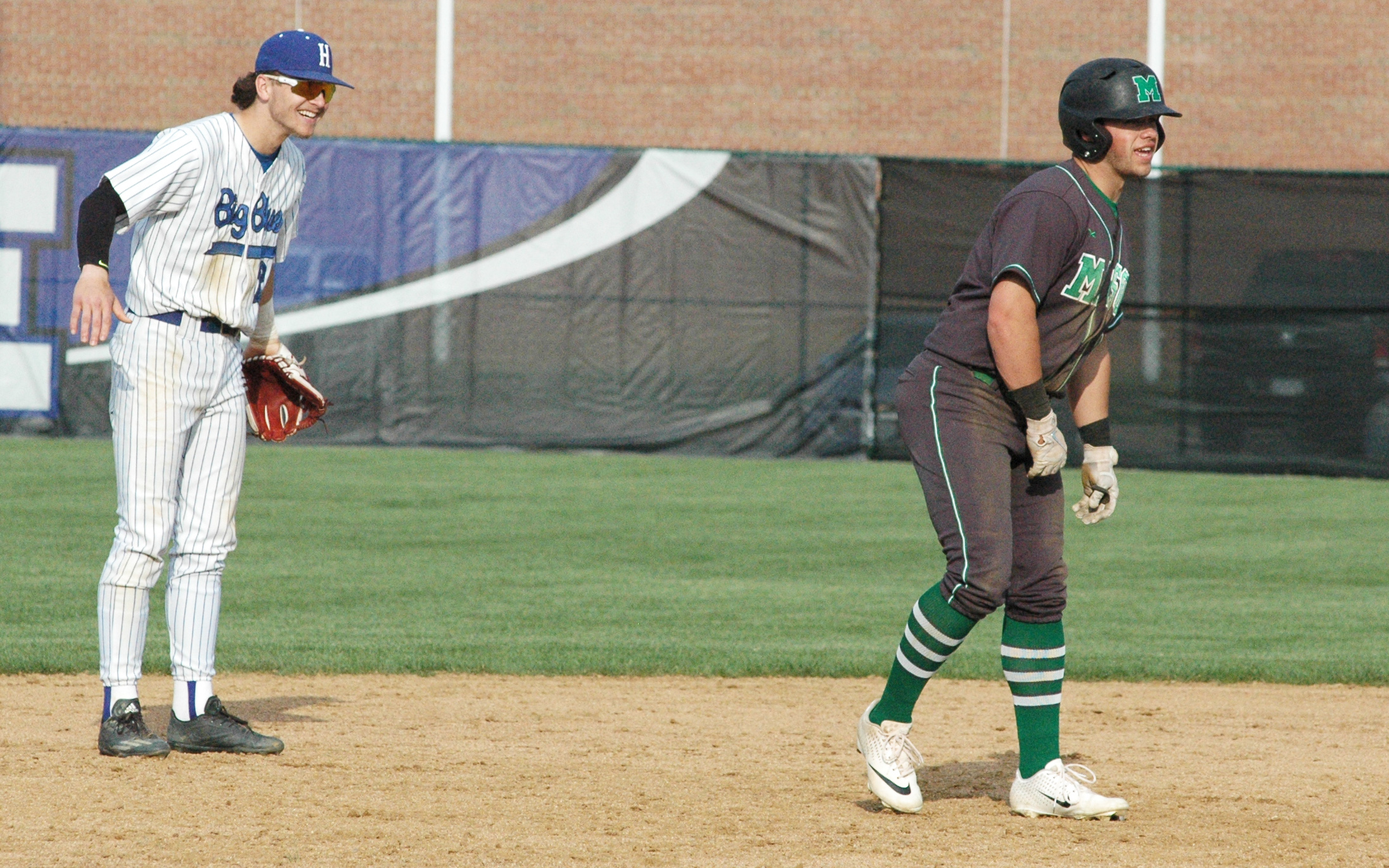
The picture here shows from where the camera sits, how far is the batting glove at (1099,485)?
4.47 meters

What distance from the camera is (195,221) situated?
470 cm

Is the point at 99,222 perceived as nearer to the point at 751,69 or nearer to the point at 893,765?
the point at 893,765

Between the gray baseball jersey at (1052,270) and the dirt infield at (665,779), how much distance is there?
4.28 feet

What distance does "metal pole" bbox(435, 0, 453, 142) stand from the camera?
25.4 m

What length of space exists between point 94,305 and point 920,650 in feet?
8.13

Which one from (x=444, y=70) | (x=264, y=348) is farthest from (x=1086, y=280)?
(x=444, y=70)

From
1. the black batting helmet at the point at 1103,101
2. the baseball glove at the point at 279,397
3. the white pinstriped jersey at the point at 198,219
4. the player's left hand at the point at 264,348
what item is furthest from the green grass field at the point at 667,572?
the black batting helmet at the point at 1103,101

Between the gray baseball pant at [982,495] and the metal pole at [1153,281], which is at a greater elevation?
the metal pole at [1153,281]

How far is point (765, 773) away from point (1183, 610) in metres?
3.98

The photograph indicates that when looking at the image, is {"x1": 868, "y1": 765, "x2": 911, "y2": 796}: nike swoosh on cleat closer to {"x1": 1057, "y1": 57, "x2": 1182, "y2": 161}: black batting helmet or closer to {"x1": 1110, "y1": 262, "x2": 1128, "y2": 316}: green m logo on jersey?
{"x1": 1110, "y1": 262, "x2": 1128, "y2": 316}: green m logo on jersey

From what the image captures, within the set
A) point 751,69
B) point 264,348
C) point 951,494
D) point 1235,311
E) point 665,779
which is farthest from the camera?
point 751,69

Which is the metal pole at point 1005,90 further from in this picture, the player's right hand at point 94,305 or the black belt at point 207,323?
the player's right hand at point 94,305

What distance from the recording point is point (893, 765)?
4.38m

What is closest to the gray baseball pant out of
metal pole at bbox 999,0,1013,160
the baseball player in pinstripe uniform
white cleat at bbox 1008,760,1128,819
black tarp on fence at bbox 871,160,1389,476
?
white cleat at bbox 1008,760,1128,819
